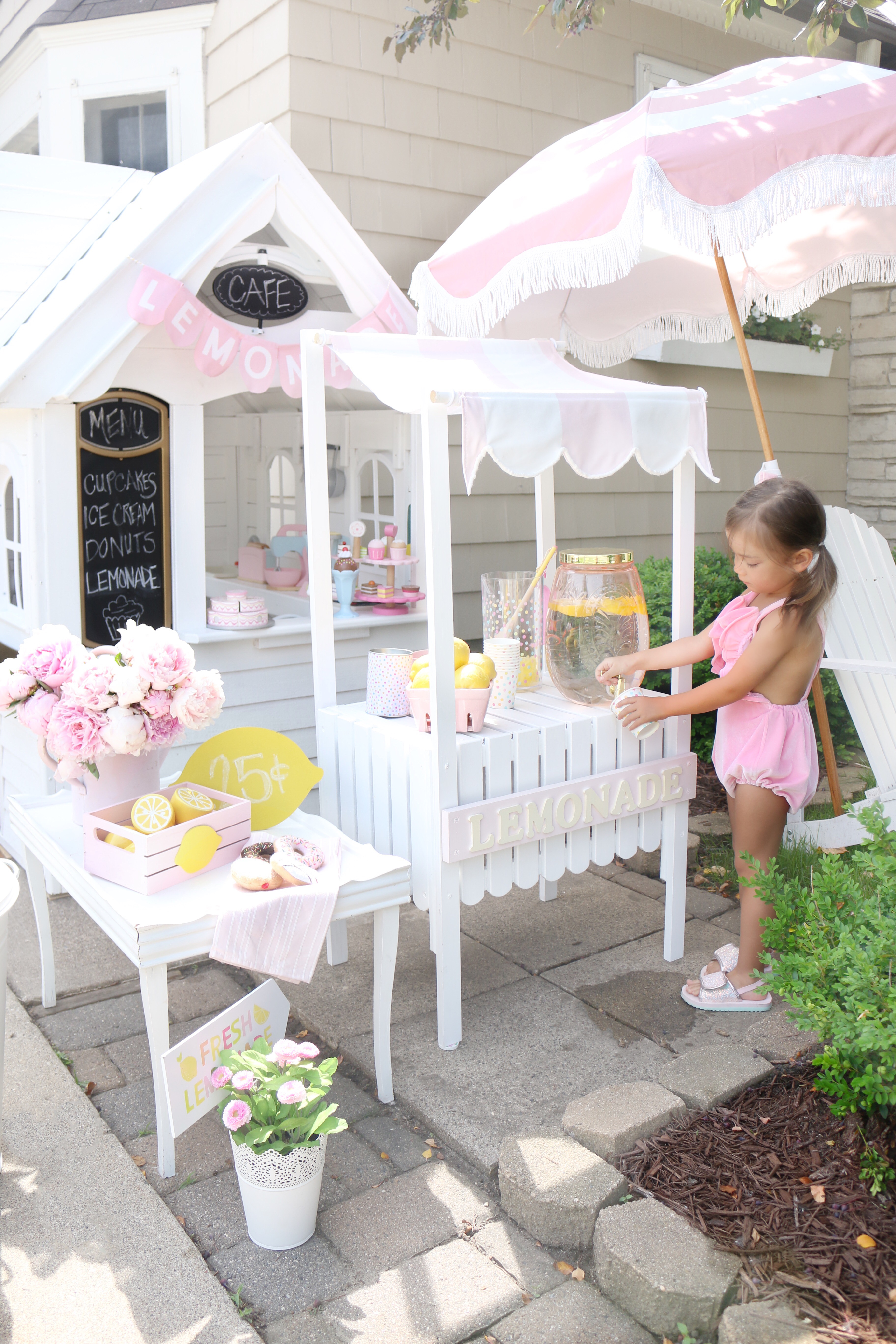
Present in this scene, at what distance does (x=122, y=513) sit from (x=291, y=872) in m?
1.94

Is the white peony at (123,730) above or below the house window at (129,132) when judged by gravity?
below

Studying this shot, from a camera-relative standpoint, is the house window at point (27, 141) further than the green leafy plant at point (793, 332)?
No

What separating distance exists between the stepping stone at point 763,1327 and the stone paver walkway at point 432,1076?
0.62ft

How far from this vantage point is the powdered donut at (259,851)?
98.3 inches

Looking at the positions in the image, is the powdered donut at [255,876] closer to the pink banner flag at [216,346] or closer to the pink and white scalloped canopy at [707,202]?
the pink and white scalloped canopy at [707,202]

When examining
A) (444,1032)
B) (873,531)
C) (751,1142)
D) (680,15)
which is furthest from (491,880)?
(680,15)

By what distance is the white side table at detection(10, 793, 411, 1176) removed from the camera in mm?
2227

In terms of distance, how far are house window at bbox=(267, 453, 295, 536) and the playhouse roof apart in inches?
56.1

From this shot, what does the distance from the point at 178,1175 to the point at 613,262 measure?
2559mm

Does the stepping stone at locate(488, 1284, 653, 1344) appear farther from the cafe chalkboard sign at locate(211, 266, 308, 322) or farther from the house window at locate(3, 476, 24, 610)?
the cafe chalkboard sign at locate(211, 266, 308, 322)

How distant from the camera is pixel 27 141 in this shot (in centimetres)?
600

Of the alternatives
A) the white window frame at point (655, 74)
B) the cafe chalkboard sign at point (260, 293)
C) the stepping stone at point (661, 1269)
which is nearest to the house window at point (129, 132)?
the cafe chalkboard sign at point (260, 293)

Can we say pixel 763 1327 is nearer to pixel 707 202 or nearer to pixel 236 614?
pixel 707 202

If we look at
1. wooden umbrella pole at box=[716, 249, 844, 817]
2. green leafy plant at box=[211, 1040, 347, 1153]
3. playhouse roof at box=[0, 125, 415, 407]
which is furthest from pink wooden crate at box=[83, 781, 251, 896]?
wooden umbrella pole at box=[716, 249, 844, 817]
